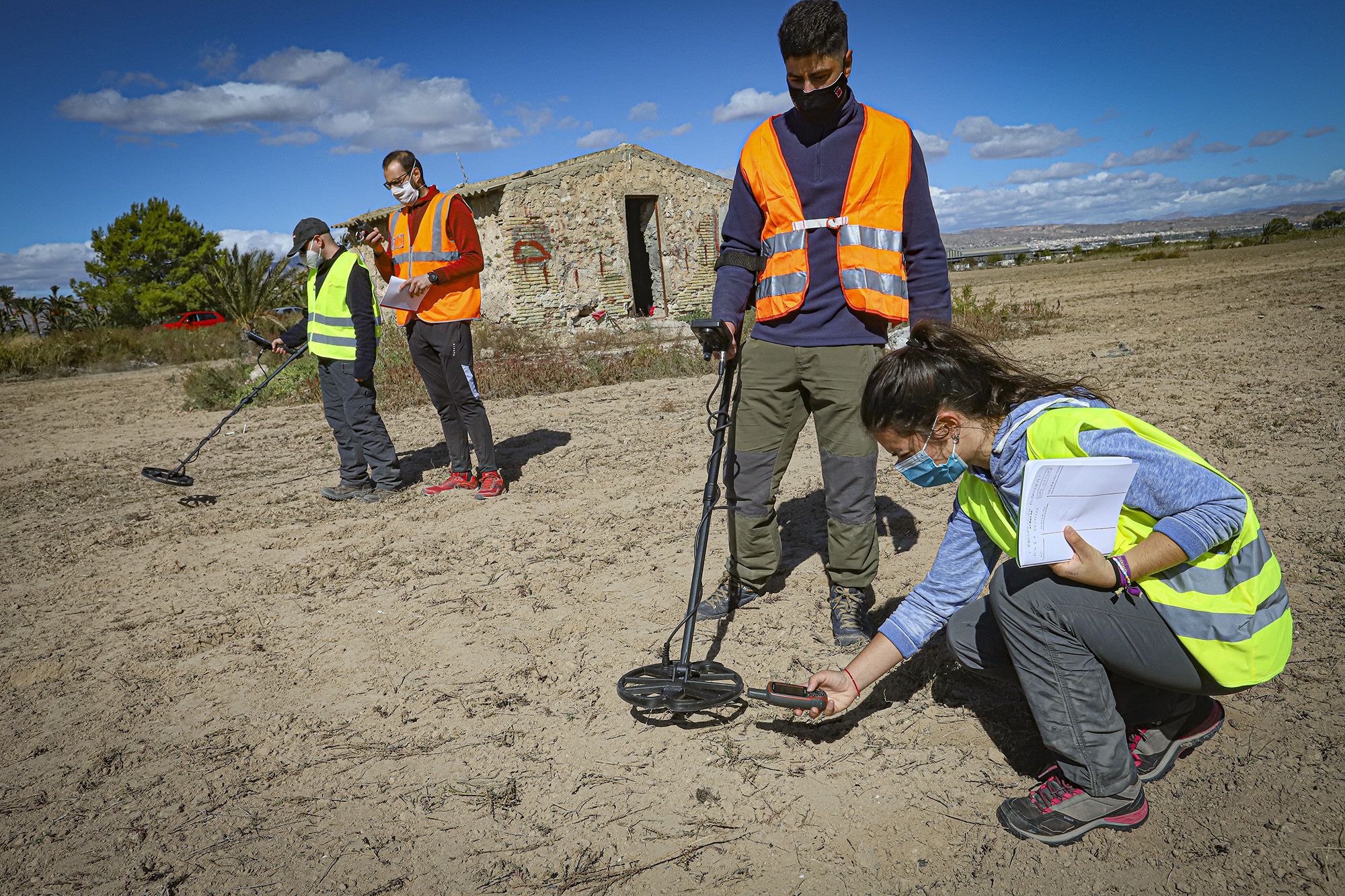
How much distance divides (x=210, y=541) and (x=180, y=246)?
39869 millimetres

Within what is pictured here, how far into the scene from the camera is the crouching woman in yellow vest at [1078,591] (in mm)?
1792

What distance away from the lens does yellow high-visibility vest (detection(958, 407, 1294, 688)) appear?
1818 mm

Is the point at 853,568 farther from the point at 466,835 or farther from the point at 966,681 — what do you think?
the point at 466,835

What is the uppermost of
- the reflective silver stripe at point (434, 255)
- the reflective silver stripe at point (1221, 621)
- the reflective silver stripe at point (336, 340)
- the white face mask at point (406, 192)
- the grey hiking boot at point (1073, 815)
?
the white face mask at point (406, 192)

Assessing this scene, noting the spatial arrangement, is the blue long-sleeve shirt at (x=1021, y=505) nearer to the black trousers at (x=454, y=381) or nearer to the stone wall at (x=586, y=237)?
the black trousers at (x=454, y=381)

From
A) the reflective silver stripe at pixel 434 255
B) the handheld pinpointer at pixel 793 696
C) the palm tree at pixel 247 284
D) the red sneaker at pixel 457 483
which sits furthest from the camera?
the palm tree at pixel 247 284

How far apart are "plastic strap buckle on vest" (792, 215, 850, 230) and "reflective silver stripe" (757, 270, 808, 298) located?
0.17 meters

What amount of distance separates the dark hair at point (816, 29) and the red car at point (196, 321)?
2937cm

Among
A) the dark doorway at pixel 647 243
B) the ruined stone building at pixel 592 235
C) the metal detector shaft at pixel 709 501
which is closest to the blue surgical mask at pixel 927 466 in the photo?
the metal detector shaft at pixel 709 501

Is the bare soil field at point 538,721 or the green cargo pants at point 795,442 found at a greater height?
the green cargo pants at point 795,442

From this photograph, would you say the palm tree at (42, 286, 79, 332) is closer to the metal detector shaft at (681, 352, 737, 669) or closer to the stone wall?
the stone wall

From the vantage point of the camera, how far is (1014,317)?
Answer: 46.6ft

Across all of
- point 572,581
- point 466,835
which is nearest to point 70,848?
point 466,835

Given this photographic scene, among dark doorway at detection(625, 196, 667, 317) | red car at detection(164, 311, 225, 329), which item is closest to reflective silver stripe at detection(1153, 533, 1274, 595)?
dark doorway at detection(625, 196, 667, 317)
